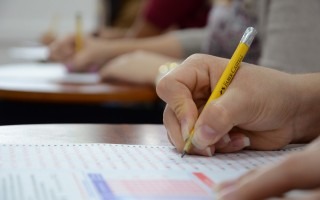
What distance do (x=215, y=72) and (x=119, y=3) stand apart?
10.7ft

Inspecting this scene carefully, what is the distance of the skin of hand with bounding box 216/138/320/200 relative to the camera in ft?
1.43

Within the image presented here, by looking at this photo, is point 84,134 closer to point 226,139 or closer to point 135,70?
→ point 226,139

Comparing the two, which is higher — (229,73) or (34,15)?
(229,73)

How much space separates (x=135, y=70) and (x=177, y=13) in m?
0.89

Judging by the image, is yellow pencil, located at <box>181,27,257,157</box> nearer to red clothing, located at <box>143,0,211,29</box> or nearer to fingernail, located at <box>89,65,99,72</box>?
fingernail, located at <box>89,65,99,72</box>

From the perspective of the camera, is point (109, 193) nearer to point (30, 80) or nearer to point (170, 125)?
point (170, 125)

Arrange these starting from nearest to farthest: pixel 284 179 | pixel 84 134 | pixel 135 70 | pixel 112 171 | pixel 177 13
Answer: pixel 284 179 < pixel 112 171 < pixel 84 134 < pixel 135 70 < pixel 177 13

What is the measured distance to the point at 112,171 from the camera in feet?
1.96

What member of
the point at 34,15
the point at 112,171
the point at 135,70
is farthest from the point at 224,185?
the point at 34,15

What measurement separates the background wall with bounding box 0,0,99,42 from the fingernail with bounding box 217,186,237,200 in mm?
3738

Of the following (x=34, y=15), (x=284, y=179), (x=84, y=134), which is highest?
(x=284, y=179)

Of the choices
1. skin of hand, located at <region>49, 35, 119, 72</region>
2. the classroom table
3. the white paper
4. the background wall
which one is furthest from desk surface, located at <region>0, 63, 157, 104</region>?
the background wall

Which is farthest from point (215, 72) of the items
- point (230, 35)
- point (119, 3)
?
point (119, 3)

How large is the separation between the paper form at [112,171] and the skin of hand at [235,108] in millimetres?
22
